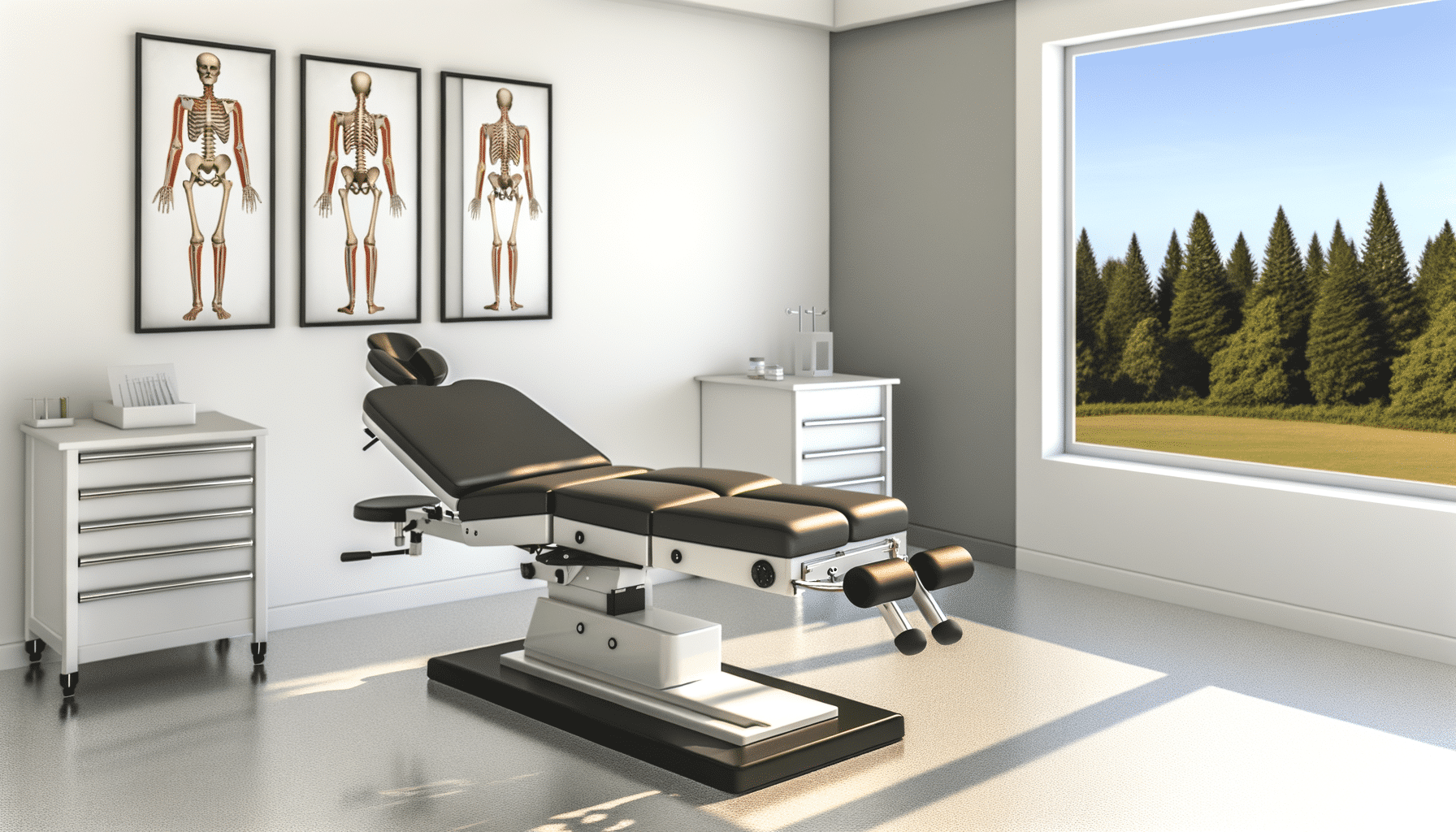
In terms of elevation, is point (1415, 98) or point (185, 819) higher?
point (1415, 98)

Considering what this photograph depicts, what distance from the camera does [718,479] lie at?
3336 millimetres

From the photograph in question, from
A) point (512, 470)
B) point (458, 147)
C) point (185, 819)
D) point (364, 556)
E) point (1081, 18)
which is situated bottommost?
point (185, 819)

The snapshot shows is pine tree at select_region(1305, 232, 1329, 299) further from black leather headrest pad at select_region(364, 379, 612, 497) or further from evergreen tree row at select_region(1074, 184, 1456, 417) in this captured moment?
black leather headrest pad at select_region(364, 379, 612, 497)

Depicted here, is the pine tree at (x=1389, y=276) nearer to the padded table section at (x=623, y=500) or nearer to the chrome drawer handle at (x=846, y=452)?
the chrome drawer handle at (x=846, y=452)

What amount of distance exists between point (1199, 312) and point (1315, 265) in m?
0.53

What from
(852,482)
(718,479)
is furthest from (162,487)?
(852,482)

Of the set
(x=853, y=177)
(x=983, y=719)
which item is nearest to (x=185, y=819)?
(x=983, y=719)

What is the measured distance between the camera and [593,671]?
11.4ft

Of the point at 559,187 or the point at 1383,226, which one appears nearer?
the point at 1383,226

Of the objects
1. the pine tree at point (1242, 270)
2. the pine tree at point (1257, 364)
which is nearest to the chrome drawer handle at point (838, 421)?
the pine tree at point (1257, 364)

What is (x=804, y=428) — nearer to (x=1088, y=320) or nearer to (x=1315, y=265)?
(x=1088, y=320)

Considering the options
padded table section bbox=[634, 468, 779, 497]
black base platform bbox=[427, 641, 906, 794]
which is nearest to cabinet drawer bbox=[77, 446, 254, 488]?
black base platform bbox=[427, 641, 906, 794]

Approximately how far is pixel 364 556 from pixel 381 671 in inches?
17.1

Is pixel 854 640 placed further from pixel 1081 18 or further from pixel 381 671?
pixel 1081 18
